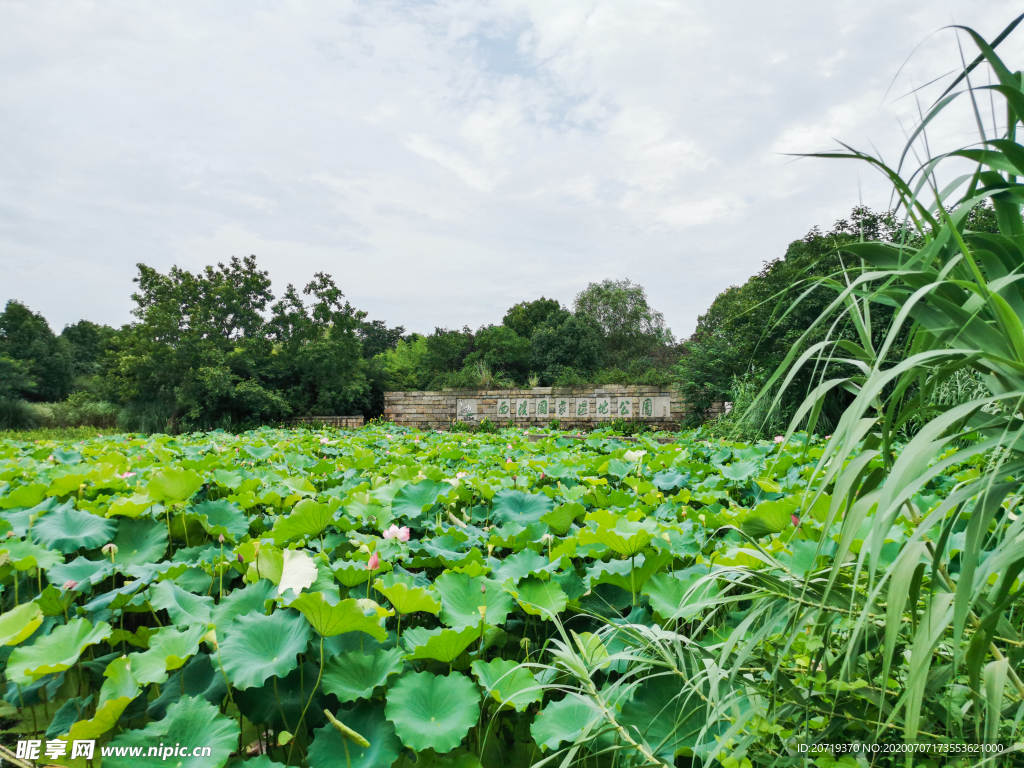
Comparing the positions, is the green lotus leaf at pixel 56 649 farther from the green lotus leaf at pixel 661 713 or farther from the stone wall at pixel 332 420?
the stone wall at pixel 332 420

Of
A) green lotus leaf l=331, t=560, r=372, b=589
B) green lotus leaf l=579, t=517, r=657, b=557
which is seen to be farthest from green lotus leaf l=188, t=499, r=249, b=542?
green lotus leaf l=579, t=517, r=657, b=557

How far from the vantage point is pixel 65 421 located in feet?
43.9

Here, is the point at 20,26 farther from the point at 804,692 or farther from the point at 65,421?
the point at 65,421

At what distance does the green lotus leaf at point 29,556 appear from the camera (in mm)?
924

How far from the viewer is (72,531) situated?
1116mm

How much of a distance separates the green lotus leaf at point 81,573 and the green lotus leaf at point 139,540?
0.09 metres

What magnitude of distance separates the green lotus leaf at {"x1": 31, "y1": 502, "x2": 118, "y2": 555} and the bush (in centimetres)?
1552

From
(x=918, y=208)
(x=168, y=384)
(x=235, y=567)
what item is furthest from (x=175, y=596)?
(x=168, y=384)

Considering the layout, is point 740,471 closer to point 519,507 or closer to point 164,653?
point 519,507

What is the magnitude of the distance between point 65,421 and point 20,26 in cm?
1353

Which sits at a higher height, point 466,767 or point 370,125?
point 370,125

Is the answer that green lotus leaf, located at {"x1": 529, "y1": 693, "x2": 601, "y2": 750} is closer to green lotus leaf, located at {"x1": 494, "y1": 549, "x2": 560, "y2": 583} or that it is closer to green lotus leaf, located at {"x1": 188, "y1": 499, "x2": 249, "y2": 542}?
green lotus leaf, located at {"x1": 494, "y1": 549, "x2": 560, "y2": 583}

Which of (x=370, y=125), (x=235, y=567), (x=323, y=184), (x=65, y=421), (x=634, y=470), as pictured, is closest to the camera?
(x=235, y=567)

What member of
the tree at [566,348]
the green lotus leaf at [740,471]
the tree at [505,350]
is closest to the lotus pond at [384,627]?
the green lotus leaf at [740,471]
